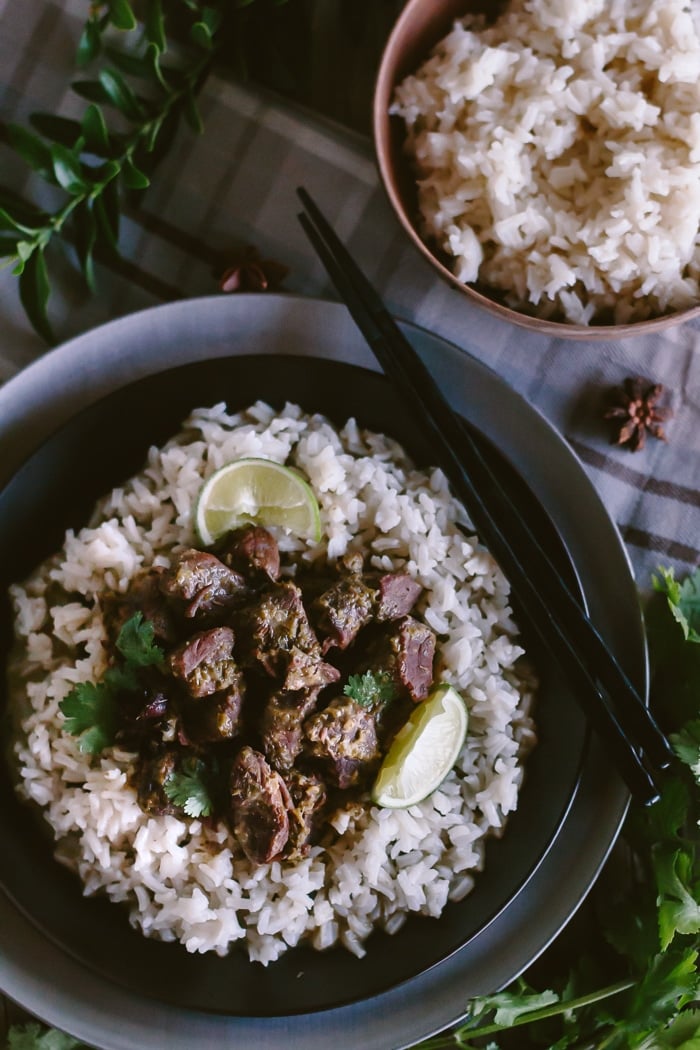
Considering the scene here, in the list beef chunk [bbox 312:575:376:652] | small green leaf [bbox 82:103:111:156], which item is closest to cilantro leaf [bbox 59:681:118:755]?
beef chunk [bbox 312:575:376:652]

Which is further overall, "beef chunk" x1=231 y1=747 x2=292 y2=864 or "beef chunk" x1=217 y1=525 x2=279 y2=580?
"beef chunk" x1=217 y1=525 x2=279 y2=580

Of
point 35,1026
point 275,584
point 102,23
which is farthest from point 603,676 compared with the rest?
point 102,23

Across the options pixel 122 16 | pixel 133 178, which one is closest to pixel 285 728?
pixel 133 178

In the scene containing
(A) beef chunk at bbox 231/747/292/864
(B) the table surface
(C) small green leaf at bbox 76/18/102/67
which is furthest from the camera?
(B) the table surface

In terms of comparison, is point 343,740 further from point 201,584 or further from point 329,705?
point 201,584

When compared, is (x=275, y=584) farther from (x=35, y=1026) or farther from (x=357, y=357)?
(x=35, y=1026)

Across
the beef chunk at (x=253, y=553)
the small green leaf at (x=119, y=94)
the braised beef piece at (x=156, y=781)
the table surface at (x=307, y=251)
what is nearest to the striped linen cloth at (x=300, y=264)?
the table surface at (x=307, y=251)

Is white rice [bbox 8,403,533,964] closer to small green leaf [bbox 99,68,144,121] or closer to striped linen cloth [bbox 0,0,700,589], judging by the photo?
striped linen cloth [bbox 0,0,700,589]
